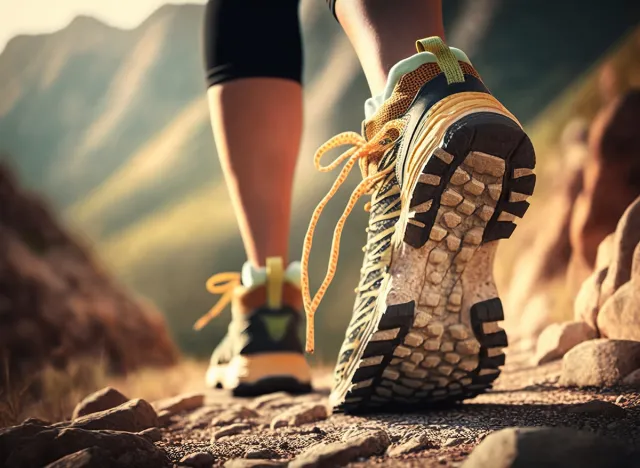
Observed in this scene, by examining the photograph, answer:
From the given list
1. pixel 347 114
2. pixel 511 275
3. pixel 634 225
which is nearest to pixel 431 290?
pixel 634 225

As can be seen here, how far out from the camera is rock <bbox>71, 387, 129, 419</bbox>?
1.20 m

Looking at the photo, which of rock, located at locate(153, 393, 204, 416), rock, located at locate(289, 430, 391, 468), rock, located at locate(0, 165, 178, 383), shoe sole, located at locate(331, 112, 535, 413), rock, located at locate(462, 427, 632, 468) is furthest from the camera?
rock, located at locate(0, 165, 178, 383)

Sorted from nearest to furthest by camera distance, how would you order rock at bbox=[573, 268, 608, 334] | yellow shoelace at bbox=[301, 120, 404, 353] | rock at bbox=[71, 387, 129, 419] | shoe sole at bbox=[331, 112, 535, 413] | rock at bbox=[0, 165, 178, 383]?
shoe sole at bbox=[331, 112, 535, 413], yellow shoelace at bbox=[301, 120, 404, 353], rock at bbox=[71, 387, 129, 419], rock at bbox=[573, 268, 608, 334], rock at bbox=[0, 165, 178, 383]

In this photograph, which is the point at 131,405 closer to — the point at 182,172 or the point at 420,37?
the point at 420,37

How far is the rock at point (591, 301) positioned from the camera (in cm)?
147

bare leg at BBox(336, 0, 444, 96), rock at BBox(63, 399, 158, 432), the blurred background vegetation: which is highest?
the blurred background vegetation

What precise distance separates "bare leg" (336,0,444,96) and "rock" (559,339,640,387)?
0.59 meters

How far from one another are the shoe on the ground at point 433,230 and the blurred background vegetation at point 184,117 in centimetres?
162

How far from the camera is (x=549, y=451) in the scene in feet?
1.87

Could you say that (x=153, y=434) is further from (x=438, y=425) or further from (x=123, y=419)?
(x=438, y=425)

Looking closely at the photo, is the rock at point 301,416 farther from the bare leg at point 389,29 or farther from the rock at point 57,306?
the rock at point 57,306

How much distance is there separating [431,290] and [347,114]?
3.38 meters

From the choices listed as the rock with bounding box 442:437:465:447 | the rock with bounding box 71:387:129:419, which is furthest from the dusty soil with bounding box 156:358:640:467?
the rock with bounding box 71:387:129:419

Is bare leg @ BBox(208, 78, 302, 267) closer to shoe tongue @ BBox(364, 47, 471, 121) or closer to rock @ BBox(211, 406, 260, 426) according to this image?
rock @ BBox(211, 406, 260, 426)
